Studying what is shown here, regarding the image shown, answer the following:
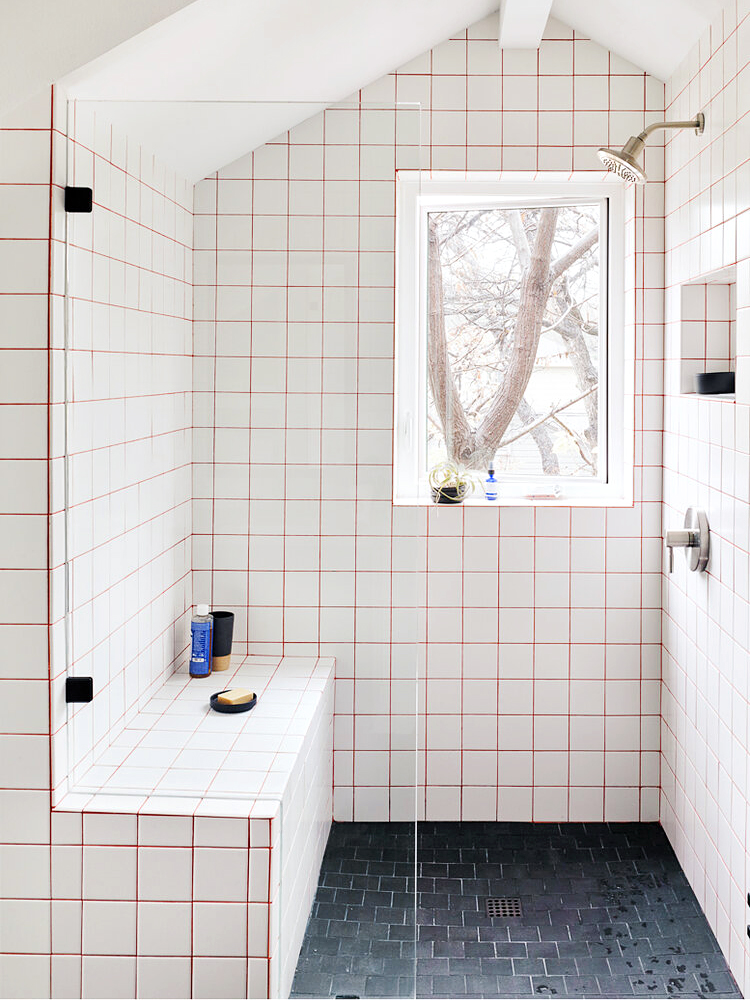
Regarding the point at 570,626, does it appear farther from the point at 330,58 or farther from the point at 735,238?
the point at 330,58

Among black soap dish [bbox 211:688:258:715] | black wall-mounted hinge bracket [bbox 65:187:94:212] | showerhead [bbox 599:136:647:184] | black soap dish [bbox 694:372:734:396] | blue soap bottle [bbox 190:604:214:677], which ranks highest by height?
showerhead [bbox 599:136:647:184]

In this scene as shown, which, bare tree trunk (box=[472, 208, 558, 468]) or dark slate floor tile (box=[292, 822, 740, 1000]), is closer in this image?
dark slate floor tile (box=[292, 822, 740, 1000])

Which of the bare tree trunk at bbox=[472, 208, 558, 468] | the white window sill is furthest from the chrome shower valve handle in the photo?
the bare tree trunk at bbox=[472, 208, 558, 468]

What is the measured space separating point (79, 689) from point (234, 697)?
0.31 m

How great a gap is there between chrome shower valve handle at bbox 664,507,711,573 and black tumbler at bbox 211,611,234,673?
1.25m

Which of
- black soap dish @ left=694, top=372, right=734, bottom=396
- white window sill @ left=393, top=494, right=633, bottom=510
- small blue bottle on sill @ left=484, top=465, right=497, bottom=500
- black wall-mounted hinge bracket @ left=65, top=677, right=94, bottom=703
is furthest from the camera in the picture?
small blue bottle on sill @ left=484, top=465, right=497, bottom=500

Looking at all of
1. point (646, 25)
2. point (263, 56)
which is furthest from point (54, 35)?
point (646, 25)

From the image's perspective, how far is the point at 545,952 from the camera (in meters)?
2.39

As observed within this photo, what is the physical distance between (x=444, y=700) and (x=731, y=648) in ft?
3.34

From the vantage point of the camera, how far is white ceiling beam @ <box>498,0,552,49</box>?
267cm

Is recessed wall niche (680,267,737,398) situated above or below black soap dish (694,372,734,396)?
above

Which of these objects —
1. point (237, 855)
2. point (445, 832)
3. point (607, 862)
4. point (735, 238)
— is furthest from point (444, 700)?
point (735, 238)

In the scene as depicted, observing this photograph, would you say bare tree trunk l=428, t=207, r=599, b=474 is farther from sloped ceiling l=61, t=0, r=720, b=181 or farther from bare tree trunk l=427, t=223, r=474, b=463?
sloped ceiling l=61, t=0, r=720, b=181

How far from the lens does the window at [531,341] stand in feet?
10.4
